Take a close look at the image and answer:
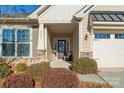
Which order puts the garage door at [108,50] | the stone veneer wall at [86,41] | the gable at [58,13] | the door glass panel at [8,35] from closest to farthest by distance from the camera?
the stone veneer wall at [86,41]
the gable at [58,13]
the garage door at [108,50]
the door glass panel at [8,35]

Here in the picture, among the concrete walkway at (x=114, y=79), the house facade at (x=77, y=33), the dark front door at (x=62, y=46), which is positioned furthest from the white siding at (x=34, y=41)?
the dark front door at (x=62, y=46)

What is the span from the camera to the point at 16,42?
52.0 ft

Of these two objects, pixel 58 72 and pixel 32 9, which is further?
pixel 32 9

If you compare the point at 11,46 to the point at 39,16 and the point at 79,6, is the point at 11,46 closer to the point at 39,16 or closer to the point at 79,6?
the point at 39,16

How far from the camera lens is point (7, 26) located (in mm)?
15734

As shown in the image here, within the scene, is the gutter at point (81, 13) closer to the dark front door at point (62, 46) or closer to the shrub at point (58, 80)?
the shrub at point (58, 80)

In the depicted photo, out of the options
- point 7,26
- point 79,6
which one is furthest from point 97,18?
point 7,26

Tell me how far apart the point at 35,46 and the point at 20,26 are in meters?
1.76

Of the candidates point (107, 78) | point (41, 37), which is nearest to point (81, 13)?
point (41, 37)

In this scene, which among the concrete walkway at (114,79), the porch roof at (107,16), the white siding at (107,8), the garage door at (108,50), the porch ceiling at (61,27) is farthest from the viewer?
the white siding at (107,8)

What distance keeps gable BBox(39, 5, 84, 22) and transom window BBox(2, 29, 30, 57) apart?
5.97ft

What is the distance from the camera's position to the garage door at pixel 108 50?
15.2 m

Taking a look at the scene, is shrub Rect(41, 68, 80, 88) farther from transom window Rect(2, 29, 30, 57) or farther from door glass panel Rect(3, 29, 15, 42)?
door glass panel Rect(3, 29, 15, 42)

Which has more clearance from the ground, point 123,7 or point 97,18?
point 123,7
